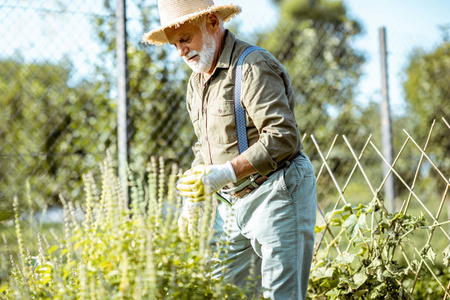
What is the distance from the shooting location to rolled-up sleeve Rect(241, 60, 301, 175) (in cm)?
178

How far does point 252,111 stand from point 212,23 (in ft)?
1.45

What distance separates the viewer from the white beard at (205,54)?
200cm

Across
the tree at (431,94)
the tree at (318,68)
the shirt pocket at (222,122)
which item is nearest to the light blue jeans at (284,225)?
the shirt pocket at (222,122)

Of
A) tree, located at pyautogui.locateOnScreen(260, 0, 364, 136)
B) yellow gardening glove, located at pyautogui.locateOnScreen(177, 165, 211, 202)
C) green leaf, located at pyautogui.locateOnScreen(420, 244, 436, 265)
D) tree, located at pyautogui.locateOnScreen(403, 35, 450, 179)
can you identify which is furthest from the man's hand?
tree, located at pyautogui.locateOnScreen(403, 35, 450, 179)

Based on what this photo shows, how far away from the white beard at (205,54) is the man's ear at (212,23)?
0.09ft

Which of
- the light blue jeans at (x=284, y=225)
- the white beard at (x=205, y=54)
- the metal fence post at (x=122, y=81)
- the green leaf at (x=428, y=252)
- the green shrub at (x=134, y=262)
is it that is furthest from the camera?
the metal fence post at (x=122, y=81)

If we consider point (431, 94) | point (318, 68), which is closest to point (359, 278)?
point (318, 68)

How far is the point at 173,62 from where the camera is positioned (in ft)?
11.5

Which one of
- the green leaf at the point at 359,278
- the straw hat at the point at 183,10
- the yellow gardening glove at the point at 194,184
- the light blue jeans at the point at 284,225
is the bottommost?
the green leaf at the point at 359,278

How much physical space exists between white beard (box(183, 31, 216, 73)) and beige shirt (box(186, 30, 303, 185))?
0.04 meters

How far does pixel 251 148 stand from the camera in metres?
1.80

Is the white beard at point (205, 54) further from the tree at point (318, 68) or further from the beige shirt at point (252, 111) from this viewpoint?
the tree at point (318, 68)

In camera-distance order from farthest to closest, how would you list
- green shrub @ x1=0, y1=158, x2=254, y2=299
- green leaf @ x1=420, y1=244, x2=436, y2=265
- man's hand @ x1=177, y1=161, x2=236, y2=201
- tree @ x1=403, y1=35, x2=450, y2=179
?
tree @ x1=403, y1=35, x2=450, y2=179 < green leaf @ x1=420, y1=244, x2=436, y2=265 < man's hand @ x1=177, y1=161, x2=236, y2=201 < green shrub @ x1=0, y1=158, x2=254, y2=299

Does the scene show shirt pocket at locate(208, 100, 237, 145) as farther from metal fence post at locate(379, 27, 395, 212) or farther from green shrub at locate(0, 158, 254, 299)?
metal fence post at locate(379, 27, 395, 212)
